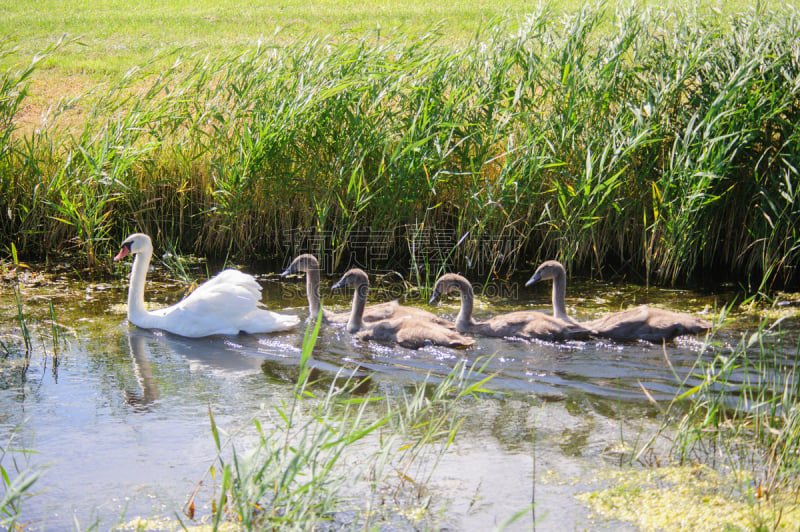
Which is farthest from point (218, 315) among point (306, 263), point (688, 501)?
point (688, 501)

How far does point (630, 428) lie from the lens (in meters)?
4.55

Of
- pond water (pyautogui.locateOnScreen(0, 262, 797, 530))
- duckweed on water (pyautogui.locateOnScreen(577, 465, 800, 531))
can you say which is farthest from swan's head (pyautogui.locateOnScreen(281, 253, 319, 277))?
duckweed on water (pyautogui.locateOnScreen(577, 465, 800, 531))

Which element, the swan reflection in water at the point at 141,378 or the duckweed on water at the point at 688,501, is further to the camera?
the swan reflection in water at the point at 141,378

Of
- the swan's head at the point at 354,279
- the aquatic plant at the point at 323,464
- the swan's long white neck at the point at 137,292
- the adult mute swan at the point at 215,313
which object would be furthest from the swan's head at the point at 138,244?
the aquatic plant at the point at 323,464

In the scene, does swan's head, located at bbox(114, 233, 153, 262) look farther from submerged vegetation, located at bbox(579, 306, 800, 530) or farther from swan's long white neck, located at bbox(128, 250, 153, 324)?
submerged vegetation, located at bbox(579, 306, 800, 530)


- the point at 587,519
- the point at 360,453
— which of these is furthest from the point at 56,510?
the point at 587,519

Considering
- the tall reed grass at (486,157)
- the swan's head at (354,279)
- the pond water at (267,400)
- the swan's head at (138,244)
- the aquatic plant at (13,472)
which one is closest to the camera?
the aquatic plant at (13,472)

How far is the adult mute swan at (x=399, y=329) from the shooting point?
236 inches

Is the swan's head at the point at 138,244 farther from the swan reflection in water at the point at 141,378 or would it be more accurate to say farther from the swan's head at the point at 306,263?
the swan's head at the point at 306,263

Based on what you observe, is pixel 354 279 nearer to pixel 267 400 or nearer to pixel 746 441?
pixel 267 400

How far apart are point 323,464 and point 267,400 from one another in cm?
176

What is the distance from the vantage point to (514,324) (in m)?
6.18

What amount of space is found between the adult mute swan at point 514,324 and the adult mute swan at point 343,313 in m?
0.20

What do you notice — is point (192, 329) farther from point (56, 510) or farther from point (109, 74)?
point (109, 74)
